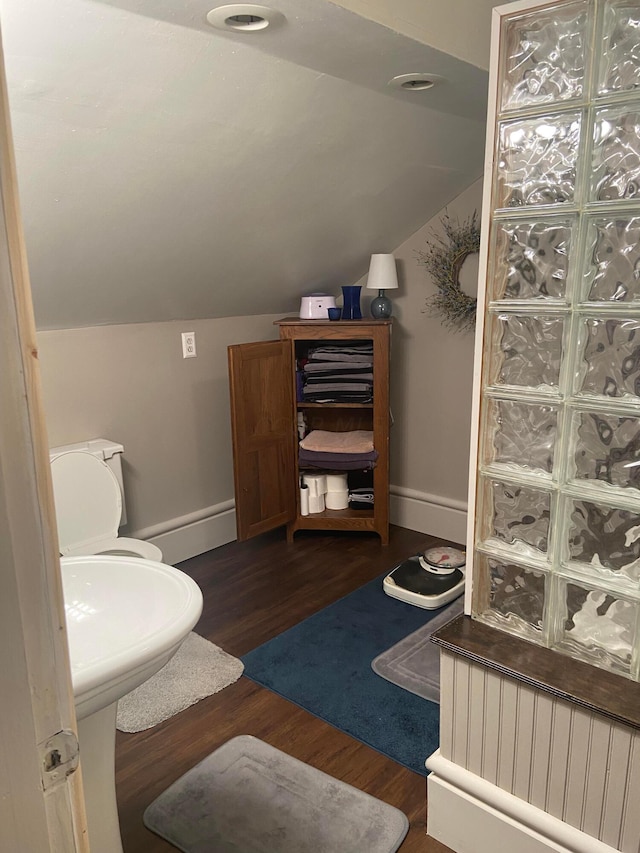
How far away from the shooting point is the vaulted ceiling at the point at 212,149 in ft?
5.39

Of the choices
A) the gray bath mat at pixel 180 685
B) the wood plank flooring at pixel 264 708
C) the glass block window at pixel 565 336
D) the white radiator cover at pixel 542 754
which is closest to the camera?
the glass block window at pixel 565 336

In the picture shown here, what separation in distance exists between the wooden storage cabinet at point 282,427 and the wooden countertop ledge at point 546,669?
1.73 meters

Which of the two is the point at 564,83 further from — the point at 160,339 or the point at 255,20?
the point at 160,339

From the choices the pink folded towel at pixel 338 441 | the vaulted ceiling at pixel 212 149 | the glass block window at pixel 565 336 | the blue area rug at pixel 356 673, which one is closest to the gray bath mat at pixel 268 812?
the blue area rug at pixel 356 673

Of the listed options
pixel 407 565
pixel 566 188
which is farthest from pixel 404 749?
pixel 566 188

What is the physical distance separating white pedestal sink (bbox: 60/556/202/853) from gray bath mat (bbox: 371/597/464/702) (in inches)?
44.6

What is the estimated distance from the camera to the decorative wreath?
329cm

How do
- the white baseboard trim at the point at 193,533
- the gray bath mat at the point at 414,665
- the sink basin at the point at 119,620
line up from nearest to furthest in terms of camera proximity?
the sink basin at the point at 119,620, the gray bath mat at the point at 414,665, the white baseboard trim at the point at 193,533

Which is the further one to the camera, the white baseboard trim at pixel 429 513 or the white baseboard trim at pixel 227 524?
the white baseboard trim at pixel 429 513

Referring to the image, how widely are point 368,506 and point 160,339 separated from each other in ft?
4.54

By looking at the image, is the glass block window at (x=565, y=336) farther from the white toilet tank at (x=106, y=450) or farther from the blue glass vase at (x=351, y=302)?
the blue glass vase at (x=351, y=302)

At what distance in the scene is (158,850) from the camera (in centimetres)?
179

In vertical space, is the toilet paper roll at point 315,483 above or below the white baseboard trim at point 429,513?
above

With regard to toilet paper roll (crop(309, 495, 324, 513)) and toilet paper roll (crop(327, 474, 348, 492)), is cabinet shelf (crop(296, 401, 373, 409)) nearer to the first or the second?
toilet paper roll (crop(327, 474, 348, 492))
